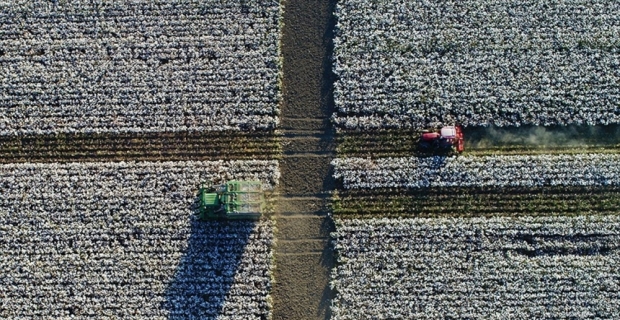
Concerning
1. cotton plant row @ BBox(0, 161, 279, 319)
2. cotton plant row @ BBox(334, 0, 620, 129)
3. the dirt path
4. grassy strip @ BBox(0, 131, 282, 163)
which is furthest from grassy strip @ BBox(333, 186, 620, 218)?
grassy strip @ BBox(0, 131, 282, 163)

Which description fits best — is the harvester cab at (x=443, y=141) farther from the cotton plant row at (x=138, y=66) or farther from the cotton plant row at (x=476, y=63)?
the cotton plant row at (x=138, y=66)

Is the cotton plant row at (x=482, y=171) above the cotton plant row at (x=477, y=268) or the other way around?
above

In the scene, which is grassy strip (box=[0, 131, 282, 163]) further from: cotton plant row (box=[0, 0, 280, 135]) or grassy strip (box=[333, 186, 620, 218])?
grassy strip (box=[333, 186, 620, 218])

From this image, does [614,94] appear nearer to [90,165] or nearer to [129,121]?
[129,121]

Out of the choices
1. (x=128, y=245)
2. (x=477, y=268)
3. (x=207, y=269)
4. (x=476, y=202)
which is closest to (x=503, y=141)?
(x=476, y=202)

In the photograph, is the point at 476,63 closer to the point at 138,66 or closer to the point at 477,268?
the point at 477,268

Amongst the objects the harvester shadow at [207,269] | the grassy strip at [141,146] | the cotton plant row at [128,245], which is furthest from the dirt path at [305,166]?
the harvester shadow at [207,269]

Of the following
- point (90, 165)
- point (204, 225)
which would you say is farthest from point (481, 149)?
point (90, 165)
